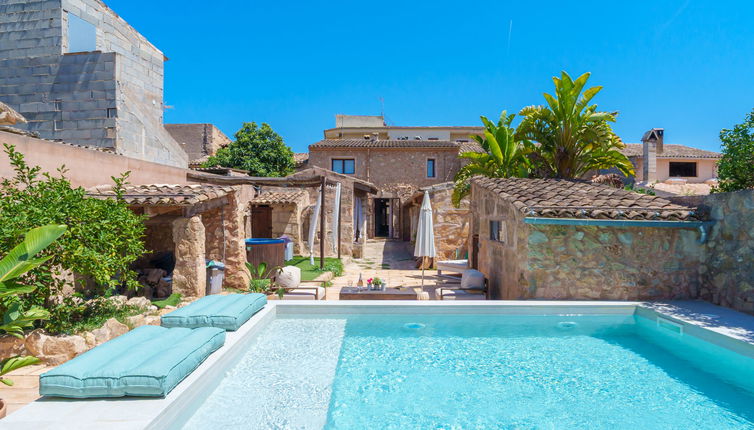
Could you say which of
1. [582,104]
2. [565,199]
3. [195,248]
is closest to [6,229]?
[195,248]

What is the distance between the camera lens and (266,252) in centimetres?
1253

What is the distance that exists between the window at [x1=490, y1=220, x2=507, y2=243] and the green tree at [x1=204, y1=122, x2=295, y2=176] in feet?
68.1

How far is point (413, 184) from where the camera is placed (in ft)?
95.2

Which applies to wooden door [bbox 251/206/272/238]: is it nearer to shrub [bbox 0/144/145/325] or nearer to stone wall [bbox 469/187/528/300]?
stone wall [bbox 469/187/528/300]

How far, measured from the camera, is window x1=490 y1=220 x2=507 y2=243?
10.3 m

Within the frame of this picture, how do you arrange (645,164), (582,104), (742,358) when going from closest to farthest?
(742,358) → (582,104) → (645,164)

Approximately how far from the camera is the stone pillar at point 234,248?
10734 mm

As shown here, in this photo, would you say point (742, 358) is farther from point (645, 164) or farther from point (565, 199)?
point (645, 164)

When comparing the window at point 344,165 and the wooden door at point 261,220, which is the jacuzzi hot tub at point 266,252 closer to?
the wooden door at point 261,220

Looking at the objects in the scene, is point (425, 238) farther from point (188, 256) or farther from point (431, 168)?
point (431, 168)

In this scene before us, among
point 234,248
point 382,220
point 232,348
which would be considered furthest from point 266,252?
point 382,220

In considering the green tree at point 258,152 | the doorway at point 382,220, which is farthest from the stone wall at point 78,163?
the doorway at point 382,220

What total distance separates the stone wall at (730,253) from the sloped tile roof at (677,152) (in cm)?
2318

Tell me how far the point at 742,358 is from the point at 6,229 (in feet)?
32.9
